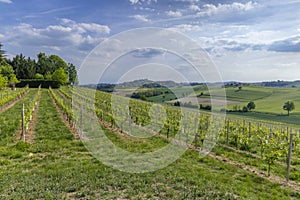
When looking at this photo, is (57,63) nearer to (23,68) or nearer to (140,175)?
(23,68)

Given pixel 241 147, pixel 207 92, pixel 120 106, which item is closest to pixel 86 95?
pixel 120 106

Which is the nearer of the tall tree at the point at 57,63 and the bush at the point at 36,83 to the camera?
the bush at the point at 36,83

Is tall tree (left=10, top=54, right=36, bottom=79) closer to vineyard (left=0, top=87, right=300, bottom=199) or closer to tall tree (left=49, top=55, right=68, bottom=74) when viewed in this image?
tall tree (left=49, top=55, right=68, bottom=74)

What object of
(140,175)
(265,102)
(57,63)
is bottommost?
(140,175)

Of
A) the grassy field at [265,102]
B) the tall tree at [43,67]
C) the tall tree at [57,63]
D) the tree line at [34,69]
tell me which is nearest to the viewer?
the grassy field at [265,102]

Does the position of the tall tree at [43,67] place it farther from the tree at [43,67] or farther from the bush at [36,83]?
the bush at [36,83]

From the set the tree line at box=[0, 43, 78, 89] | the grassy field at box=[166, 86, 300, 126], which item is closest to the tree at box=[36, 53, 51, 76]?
the tree line at box=[0, 43, 78, 89]

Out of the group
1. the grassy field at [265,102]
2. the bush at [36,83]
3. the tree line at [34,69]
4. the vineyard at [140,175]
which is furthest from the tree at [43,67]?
the vineyard at [140,175]

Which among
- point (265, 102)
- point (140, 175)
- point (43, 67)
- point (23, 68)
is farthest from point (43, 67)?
point (140, 175)

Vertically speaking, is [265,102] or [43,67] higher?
[43,67]

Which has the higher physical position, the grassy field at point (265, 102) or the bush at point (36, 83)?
the bush at point (36, 83)

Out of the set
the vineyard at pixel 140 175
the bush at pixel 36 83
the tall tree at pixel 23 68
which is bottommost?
the vineyard at pixel 140 175

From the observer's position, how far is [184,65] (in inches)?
271

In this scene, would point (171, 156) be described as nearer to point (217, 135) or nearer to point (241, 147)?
point (241, 147)
